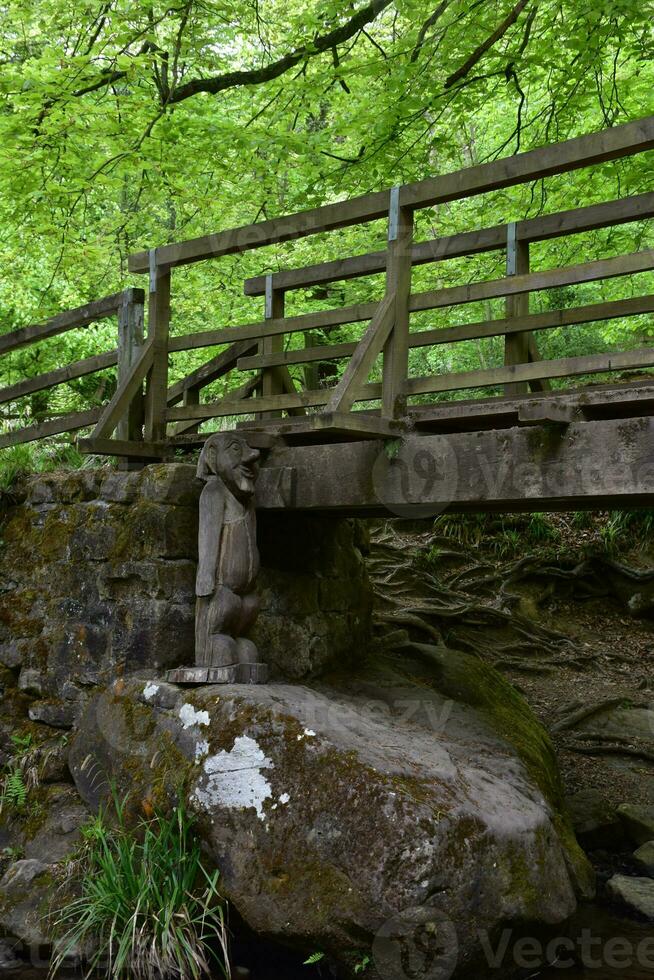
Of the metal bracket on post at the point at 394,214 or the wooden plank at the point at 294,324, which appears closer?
the metal bracket on post at the point at 394,214

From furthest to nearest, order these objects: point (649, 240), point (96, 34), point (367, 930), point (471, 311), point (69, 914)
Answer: point (471, 311), point (649, 240), point (96, 34), point (69, 914), point (367, 930)

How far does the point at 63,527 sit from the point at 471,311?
9254 mm

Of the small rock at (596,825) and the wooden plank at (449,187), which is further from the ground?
the wooden plank at (449,187)

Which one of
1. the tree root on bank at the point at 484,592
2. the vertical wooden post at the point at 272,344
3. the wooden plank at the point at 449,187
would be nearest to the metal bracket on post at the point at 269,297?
the vertical wooden post at the point at 272,344

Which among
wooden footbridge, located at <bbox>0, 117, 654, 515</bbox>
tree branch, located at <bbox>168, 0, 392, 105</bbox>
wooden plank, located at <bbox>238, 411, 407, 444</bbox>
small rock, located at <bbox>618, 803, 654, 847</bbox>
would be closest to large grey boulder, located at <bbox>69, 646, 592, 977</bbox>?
small rock, located at <bbox>618, 803, 654, 847</bbox>

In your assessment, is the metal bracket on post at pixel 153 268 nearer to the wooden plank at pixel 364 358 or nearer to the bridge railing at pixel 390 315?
the bridge railing at pixel 390 315

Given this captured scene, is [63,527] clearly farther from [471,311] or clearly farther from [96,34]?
[471,311]

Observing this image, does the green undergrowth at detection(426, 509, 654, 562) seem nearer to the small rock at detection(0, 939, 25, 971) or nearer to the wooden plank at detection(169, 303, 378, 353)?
the wooden plank at detection(169, 303, 378, 353)

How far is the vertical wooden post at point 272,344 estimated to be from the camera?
287 inches

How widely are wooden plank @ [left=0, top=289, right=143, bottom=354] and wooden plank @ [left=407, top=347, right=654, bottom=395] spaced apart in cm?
309

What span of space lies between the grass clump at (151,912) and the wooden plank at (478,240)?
3761 mm

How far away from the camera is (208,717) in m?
5.68

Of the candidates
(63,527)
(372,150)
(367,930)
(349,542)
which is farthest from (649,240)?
(367,930)

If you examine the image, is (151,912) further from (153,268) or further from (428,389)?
(153,268)
